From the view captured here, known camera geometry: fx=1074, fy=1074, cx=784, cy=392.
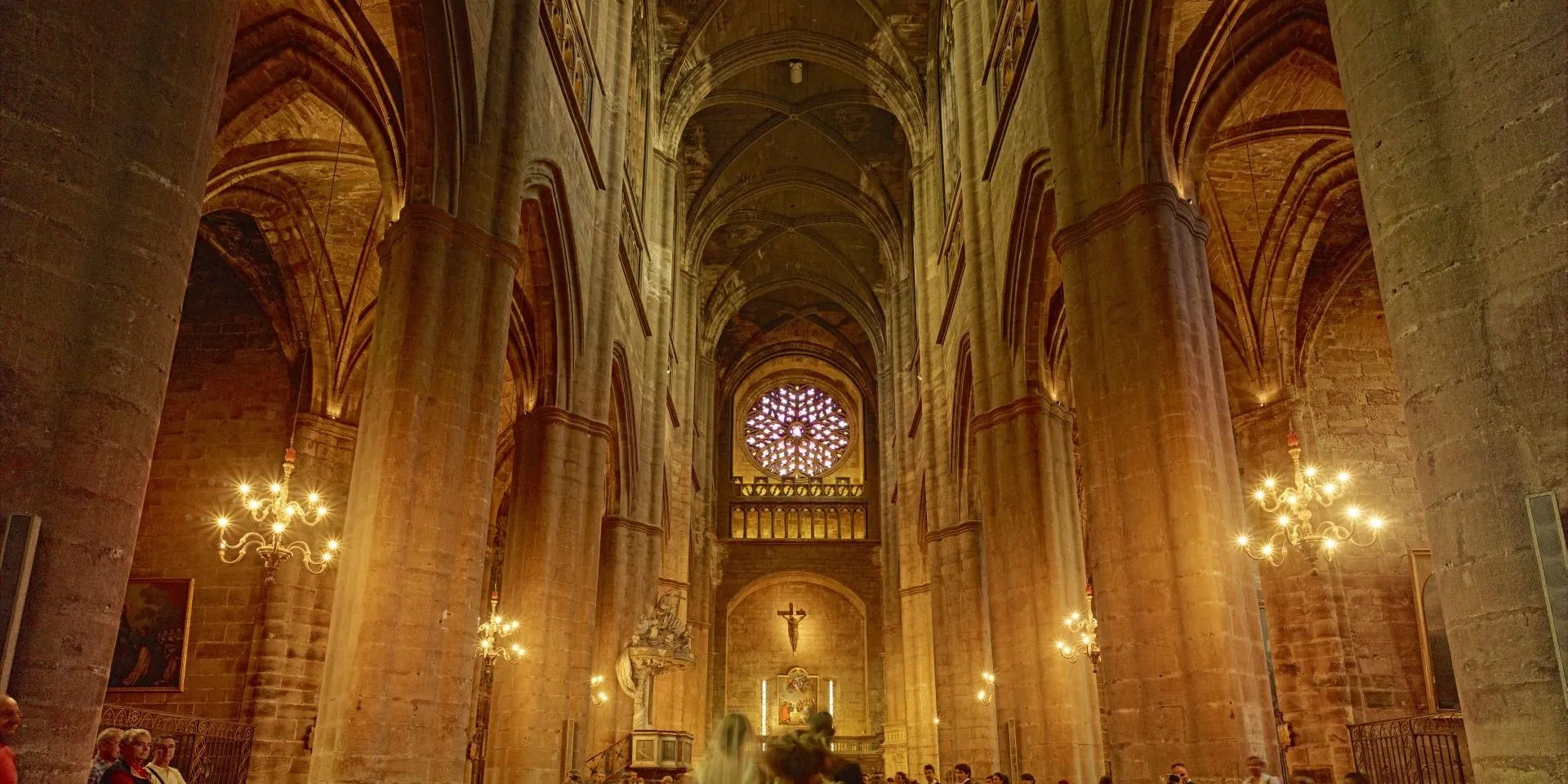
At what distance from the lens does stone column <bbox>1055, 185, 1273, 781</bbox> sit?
29.7 ft

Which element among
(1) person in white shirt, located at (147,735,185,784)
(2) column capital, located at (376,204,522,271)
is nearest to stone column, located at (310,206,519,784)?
(2) column capital, located at (376,204,522,271)

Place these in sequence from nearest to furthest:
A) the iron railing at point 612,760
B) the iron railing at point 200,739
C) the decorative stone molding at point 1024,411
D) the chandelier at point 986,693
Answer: the iron railing at point 200,739
the decorative stone molding at point 1024,411
the iron railing at point 612,760
the chandelier at point 986,693

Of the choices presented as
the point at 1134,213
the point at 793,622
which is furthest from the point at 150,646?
the point at 793,622

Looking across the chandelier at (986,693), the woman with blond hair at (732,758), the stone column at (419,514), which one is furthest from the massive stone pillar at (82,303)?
the chandelier at (986,693)

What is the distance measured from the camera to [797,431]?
4103 cm

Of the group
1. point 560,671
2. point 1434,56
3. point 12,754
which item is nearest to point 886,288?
point 560,671

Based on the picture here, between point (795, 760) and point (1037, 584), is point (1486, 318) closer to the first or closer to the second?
point (795, 760)

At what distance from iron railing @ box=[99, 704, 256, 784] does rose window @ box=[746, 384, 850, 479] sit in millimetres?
25753

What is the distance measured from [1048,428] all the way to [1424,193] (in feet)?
32.7

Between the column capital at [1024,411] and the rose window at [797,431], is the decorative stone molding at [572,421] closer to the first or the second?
the column capital at [1024,411]

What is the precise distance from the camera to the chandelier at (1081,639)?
13.4m

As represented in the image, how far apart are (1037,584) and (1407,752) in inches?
196

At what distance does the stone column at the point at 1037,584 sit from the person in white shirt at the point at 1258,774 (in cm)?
556

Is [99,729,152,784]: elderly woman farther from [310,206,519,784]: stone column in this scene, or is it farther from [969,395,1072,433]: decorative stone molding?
[969,395,1072,433]: decorative stone molding
